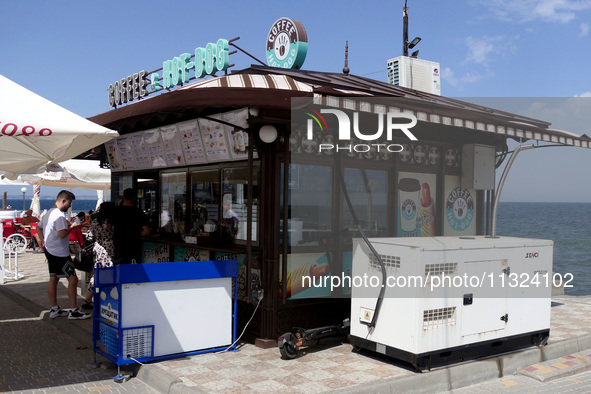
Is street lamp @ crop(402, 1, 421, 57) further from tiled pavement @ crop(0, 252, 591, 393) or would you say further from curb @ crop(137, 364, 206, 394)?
curb @ crop(137, 364, 206, 394)

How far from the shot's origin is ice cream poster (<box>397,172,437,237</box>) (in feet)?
27.9

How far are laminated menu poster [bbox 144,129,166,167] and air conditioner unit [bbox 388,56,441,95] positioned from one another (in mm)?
8278

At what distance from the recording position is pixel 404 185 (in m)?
8.54

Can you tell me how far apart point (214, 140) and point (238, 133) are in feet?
2.04

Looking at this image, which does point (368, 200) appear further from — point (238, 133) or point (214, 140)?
point (214, 140)

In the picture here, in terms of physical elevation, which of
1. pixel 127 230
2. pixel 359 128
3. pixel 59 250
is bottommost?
pixel 59 250

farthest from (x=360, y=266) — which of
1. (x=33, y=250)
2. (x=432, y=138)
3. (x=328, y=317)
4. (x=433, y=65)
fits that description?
(x=33, y=250)

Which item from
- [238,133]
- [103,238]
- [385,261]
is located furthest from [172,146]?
[385,261]

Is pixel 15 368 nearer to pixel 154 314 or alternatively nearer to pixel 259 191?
pixel 154 314

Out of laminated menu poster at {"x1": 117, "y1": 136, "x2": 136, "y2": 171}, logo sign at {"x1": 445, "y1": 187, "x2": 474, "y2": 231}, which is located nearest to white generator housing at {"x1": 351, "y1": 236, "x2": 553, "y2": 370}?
logo sign at {"x1": 445, "y1": 187, "x2": 474, "y2": 231}

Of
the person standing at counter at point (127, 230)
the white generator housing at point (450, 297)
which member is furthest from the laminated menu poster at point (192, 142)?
the white generator housing at point (450, 297)

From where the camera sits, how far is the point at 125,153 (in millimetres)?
10312

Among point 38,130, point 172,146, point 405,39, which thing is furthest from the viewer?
point 405,39

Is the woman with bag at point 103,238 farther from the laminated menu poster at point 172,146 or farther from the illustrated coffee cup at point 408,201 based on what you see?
the illustrated coffee cup at point 408,201
